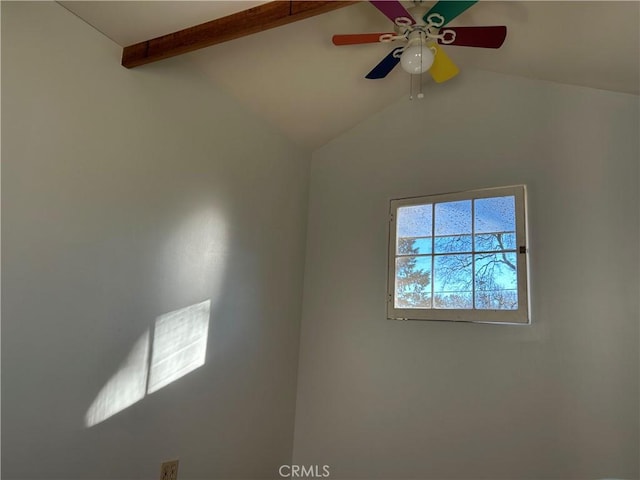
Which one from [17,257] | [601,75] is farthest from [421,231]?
[17,257]

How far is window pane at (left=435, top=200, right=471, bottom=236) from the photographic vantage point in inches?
109

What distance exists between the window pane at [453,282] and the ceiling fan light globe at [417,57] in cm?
123

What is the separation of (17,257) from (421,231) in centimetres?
215

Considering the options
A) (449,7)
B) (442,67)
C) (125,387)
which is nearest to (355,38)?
(449,7)

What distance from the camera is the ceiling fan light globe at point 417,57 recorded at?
1.89 meters

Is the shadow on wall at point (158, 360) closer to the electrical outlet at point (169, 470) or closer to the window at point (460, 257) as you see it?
the electrical outlet at point (169, 470)

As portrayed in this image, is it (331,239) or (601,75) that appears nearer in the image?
(601,75)

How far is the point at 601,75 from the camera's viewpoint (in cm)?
237

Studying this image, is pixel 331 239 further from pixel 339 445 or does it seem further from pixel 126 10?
pixel 126 10

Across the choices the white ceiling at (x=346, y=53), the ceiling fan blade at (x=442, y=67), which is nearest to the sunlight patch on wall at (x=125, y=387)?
the white ceiling at (x=346, y=53)

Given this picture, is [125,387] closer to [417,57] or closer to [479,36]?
[417,57]

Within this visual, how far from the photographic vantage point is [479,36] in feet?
6.17

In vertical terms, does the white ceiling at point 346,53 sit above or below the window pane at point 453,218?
above

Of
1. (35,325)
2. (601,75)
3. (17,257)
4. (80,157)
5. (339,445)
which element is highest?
(601,75)
